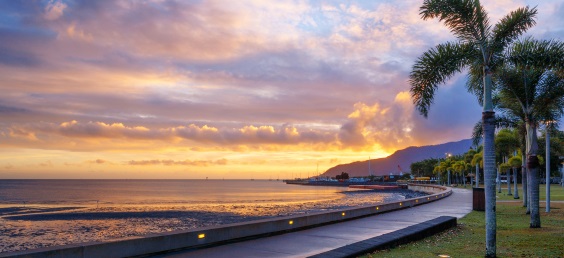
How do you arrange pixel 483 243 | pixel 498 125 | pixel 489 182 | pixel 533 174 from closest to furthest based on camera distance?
1. pixel 489 182
2. pixel 483 243
3. pixel 533 174
4. pixel 498 125

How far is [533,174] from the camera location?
59.5 feet

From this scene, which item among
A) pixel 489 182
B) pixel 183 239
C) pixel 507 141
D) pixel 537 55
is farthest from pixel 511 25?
pixel 507 141

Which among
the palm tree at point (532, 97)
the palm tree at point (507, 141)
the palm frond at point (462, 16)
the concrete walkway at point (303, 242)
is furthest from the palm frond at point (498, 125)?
the palm tree at point (507, 141)

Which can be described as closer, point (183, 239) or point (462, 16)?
point (183, 239)

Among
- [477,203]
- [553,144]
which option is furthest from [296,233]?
[553,144]

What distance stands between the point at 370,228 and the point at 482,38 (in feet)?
22.8

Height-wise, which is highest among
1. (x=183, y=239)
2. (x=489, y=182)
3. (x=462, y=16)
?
(x=462, y=16)

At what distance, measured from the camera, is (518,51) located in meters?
14.2

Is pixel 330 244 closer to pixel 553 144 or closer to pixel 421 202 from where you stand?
pixel 421 202

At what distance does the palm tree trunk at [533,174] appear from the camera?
17281 millimetres

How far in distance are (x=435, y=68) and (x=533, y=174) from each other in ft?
25.6

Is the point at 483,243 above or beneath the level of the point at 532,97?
beneath

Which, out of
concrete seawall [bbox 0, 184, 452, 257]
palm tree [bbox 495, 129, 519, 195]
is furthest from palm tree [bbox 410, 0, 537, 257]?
palm tree [bbox 495, 129, 519, 195]

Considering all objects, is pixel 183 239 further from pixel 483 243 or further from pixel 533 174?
pixel 533 174
